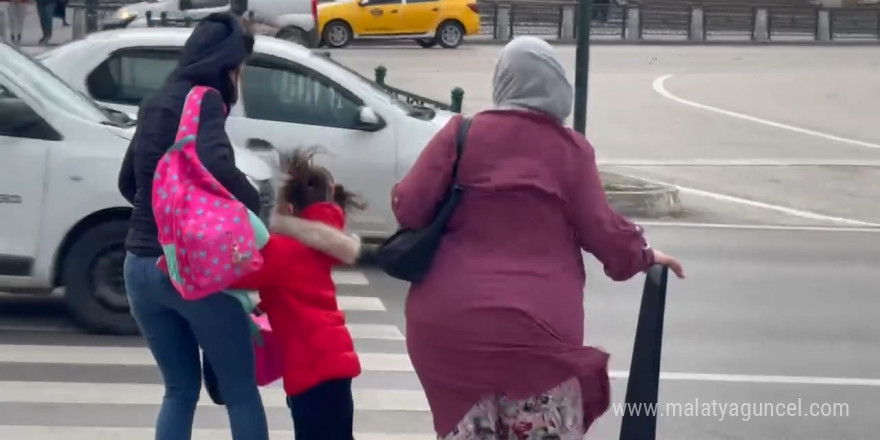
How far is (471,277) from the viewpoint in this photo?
3.72 m

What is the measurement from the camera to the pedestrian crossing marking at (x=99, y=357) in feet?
24.3

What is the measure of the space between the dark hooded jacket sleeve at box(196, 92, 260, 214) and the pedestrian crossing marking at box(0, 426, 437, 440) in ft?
6.65

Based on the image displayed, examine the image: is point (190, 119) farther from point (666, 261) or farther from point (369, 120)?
point (369, 120)

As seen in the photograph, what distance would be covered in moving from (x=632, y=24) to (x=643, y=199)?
2807 centimetres

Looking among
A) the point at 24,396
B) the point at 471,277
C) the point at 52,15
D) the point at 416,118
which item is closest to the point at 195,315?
the point at 471,277

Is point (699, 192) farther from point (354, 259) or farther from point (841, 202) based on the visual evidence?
point (354, 259)

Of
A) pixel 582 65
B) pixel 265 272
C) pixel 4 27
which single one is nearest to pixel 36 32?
pixel 4 27

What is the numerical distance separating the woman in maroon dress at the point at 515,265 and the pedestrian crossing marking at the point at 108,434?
2.43 meters

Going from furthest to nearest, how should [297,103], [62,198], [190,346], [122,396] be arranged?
[297,103] < [62,198] < [122,396] < [190,346]

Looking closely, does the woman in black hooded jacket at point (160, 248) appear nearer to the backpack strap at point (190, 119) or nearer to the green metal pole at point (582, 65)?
the backpack strap at point (190, 119)

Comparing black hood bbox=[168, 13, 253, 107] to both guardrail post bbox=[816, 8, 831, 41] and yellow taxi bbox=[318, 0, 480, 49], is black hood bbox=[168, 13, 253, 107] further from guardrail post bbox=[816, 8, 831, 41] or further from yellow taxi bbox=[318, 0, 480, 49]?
guardrail post bbox=[816, 8, 831, 41]

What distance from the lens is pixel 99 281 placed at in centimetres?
785

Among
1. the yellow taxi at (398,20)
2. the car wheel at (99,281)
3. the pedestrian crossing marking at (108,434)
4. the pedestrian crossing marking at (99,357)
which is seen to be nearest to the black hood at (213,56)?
the pedestrian crossing marking at (108,434)

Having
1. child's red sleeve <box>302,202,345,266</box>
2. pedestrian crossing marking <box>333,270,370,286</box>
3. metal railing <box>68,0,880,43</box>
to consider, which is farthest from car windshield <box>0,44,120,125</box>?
metal railing <box>68,0,880,43</box>
